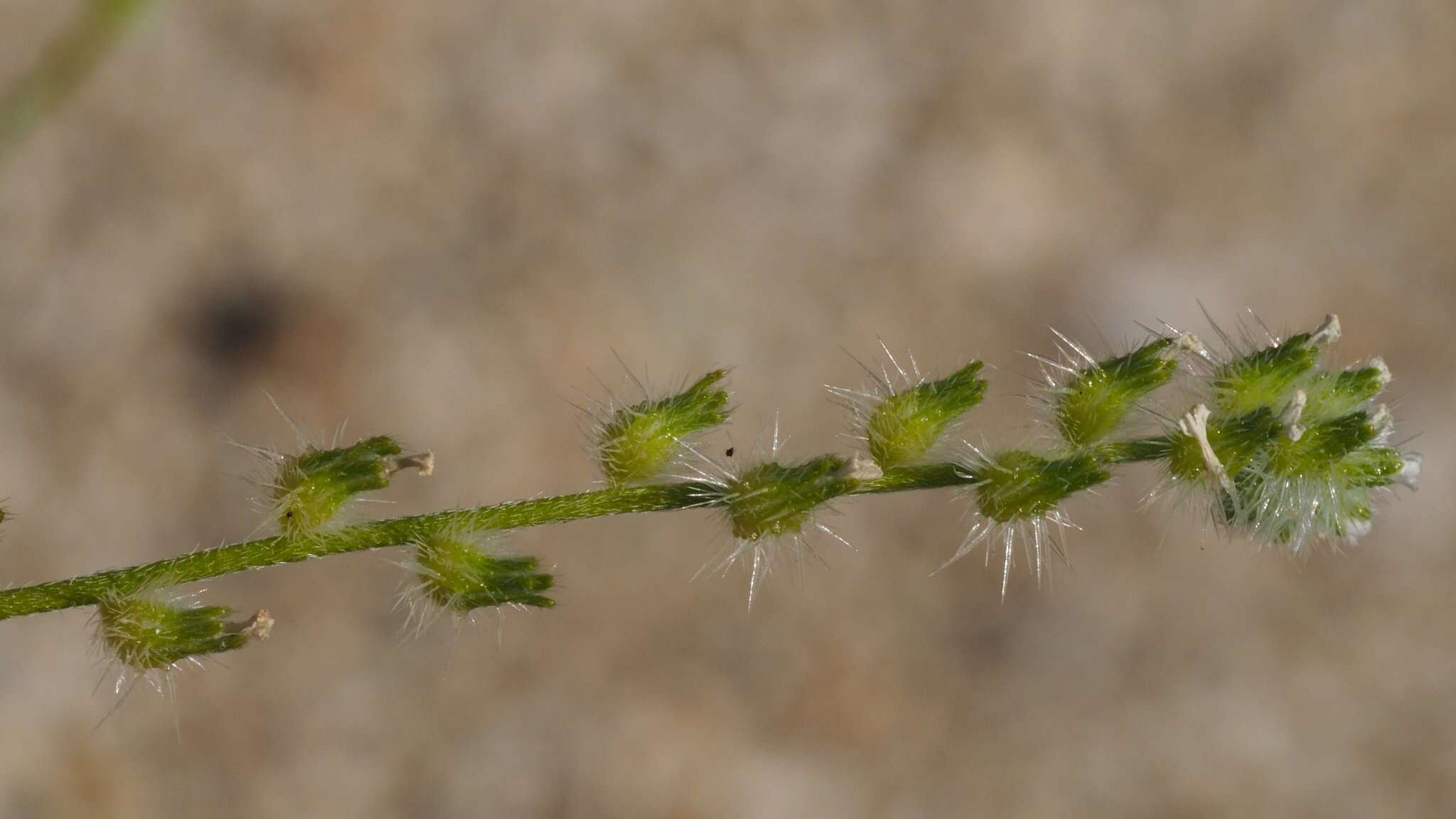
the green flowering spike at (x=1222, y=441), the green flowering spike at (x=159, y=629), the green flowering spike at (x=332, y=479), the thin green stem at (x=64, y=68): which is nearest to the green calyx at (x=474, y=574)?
the green flowering spike at (x=332, y=479)

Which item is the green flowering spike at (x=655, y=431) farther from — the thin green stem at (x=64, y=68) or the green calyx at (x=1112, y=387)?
the thin green stem at (x=64, y=68)

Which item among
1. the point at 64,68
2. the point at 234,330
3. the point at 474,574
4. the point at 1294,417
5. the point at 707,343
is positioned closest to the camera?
the point at 1294,417

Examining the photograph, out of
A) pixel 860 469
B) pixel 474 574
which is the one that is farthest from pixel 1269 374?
pixel 474 574

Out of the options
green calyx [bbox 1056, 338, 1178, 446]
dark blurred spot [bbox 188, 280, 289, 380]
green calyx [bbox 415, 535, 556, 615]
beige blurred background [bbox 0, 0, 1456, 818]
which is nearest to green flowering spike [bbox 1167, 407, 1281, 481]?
green calyx [bbox 1056, 338, 1178, 446]

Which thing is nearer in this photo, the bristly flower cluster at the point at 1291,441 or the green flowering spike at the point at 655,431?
the bristly flower cluster at the point at 1291,441

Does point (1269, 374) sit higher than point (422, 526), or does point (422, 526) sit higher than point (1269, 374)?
point (1269, 374)

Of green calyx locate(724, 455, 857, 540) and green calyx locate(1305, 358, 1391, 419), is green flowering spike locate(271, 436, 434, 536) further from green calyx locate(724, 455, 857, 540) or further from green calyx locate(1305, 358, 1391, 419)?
green calyx locate(1305, 358, 1391, 419)

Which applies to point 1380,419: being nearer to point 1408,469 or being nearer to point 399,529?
point 1408,469
